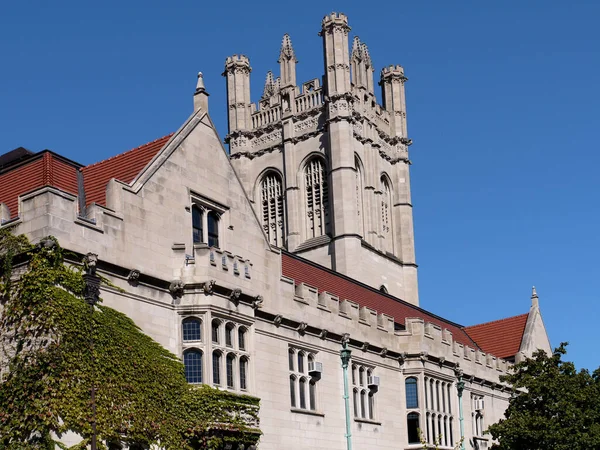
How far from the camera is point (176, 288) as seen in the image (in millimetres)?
27938

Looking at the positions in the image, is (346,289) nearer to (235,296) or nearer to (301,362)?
(301,362)

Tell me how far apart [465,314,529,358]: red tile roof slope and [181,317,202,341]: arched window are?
1100 inches

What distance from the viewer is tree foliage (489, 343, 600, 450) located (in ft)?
127

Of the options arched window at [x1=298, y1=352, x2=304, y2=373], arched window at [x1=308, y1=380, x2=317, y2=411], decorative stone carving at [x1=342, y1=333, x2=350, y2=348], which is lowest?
arched window at [x1=308, y1=380, x2=317, y2=411]

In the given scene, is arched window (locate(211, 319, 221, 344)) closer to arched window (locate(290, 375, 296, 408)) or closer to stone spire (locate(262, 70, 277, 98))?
arched window (locate(290, 375, 296, 408))

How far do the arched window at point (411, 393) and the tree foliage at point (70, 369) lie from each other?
1413 centimetres

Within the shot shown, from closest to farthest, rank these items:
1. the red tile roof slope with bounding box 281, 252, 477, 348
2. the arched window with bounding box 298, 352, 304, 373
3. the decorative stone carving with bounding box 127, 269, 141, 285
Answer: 1. the decorative stone carving with bounding box 127, 269, 141, 285
2. the arched window with bounding box 298, 352, 304, 373
3. the red tile roof slope with bounding box 281, 252, 477, 348

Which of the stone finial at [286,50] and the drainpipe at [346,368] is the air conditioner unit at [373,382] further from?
the stone finial at [286,50]

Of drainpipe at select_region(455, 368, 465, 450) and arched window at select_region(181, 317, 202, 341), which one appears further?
drainpipe at select_region(455, 368, 465, 450)

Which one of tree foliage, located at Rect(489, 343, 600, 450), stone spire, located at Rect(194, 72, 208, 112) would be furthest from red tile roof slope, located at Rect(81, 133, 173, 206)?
tree foliage, located at Rect(489, 343, 600, 450)

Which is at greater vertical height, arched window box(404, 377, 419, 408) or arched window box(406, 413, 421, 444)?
arched window box(404, 377, 419, 408)

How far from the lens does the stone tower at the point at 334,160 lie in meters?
80.0

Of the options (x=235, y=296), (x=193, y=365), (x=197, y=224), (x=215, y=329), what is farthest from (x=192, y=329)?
(x=197, y=224)

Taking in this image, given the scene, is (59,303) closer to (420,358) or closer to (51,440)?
(51,440)
